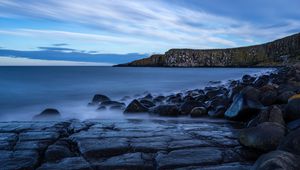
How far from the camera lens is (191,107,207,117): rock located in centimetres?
895

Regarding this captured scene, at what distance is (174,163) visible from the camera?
4238 millimetres

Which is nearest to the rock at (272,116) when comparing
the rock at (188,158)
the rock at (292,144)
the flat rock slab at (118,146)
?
the flat rock slab at (118,146)

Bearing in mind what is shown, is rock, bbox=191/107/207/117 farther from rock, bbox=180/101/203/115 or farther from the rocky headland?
the rocky headland

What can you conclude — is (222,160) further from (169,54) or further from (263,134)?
(169,54)

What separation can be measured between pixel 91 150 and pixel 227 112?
168 inches

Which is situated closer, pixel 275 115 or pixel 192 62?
pixel 275 115

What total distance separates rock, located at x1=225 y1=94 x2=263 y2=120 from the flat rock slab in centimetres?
56

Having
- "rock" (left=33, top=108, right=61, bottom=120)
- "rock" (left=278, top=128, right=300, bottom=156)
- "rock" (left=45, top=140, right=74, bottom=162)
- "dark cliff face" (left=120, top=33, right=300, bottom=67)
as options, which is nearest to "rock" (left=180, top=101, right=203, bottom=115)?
"rock" (left=33, top=108, right=61, bottom=120)

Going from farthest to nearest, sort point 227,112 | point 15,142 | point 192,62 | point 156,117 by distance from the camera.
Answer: point 192,62 → point 156,117 → point 227,112 → point 15,142

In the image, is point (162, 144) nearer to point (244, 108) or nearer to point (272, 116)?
point (272, 116)

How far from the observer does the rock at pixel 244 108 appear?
732 centimetres

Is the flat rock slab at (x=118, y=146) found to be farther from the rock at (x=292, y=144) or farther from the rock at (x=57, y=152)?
the rock at (x=292, y=144)

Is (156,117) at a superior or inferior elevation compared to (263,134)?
inferior

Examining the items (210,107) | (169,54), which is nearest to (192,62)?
(169,54)
